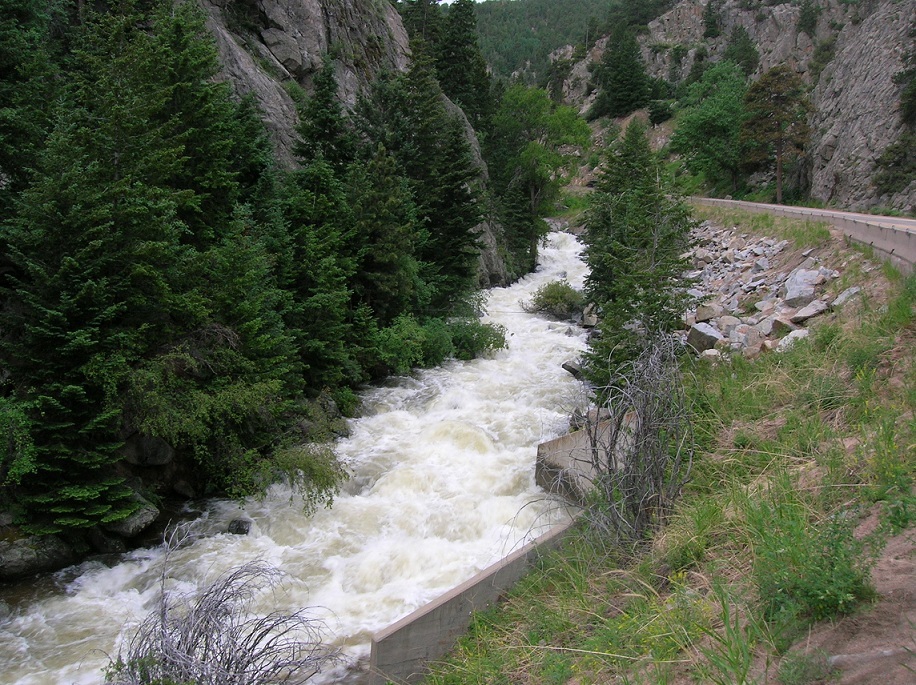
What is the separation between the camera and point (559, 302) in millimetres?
28719

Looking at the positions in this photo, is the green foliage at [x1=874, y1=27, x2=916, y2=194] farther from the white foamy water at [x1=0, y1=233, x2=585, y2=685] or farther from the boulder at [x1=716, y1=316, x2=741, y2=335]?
the white foamy water at [x1=0, y1=233, x2=585, y2=685]

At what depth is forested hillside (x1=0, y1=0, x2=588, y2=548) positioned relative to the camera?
9531 millimetres

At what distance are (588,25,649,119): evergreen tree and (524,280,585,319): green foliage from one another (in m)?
57.4

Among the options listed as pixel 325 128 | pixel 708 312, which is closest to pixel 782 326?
pixel 708 312

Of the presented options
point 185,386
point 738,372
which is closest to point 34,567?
point 185,386

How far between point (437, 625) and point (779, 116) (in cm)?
4313

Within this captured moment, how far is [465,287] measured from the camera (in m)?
24.2

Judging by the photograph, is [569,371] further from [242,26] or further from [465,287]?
[242,26]

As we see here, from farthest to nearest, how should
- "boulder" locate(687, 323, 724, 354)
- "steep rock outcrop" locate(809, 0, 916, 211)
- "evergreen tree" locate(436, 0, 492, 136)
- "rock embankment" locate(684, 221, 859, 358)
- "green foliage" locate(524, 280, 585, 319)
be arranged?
1. "evergreen tree" locate(436, 0, 492, 136)
2. "steep rock outcrop" locate(809, 0, 916, 211)
3. "green foliage" locate(524, 280, 585, 319)
4. "boulder" locate(687, 323, 724, 354)
5. "rock embankment" locate(684, 221, 859, 358)

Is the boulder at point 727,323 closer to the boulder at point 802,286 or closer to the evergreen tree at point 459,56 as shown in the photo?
the boulder at point 802,286

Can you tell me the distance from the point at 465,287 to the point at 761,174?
32788 millimetres

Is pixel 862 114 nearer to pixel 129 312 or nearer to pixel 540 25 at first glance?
pixel 129 312

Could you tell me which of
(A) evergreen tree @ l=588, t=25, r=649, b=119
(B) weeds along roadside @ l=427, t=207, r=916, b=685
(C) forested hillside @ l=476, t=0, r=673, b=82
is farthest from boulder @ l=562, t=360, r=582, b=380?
(C) forested hillside @ l=476, t=0, r=673, b=82

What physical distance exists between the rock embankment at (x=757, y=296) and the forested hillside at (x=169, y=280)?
27.5 feet
